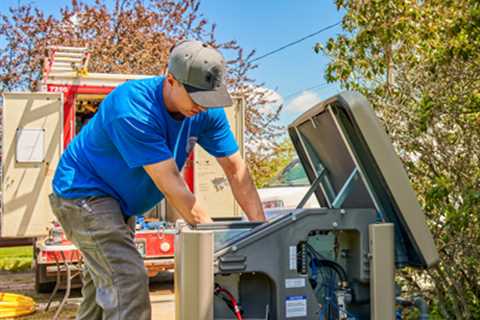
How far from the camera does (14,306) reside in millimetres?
5719

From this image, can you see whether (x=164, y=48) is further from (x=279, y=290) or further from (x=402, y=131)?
(x=279, y=290)

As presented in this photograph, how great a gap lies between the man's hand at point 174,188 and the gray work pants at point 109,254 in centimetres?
37

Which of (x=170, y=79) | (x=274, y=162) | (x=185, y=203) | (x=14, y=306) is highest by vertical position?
(x=274, y=162)

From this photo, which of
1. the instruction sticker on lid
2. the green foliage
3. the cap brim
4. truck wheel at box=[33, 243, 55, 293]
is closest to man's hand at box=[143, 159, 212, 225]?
the cap brim

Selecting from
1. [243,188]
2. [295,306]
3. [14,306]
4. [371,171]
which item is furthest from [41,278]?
[371,171]

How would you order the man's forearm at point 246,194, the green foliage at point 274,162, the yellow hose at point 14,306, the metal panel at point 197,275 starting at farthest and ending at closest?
1. the green foliage at point 274,162
2. the yellow hose at point 14,306
3. the man's forearm at point 246,194
4. the metal panel at point 197,275

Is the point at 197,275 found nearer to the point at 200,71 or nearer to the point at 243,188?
the point at 200,71

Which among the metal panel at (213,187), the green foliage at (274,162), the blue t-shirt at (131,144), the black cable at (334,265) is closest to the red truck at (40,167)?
the metal panel at (213,187)

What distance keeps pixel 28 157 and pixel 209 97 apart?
14.1 feet

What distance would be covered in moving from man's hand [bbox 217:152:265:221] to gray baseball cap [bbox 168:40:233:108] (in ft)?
2.18

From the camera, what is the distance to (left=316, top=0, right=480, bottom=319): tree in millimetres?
3709

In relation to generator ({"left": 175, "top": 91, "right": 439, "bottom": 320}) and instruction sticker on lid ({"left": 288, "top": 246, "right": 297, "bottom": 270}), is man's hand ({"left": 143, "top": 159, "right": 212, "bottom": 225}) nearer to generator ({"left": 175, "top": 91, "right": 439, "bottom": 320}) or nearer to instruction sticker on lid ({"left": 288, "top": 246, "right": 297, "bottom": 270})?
generator ({"left": 175, "top": 91, "right": 439, "bottom": 320})

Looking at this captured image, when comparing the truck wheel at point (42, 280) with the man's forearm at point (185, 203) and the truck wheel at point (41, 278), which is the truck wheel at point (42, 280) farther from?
the man's forearm at point (185, 203)

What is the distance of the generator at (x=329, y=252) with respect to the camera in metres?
2.14
